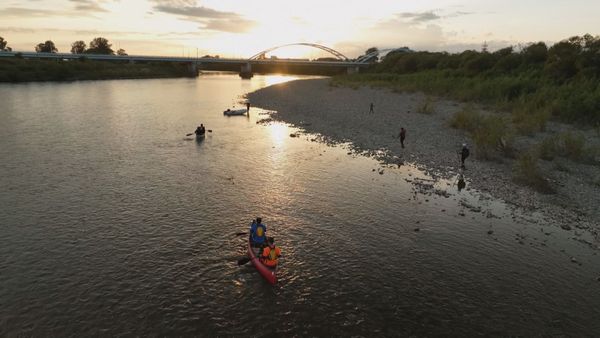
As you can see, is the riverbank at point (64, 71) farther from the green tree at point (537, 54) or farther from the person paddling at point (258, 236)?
the green tree at point (537, 54)

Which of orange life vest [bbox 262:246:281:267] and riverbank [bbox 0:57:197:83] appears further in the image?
riverbank [bbox 0:57:197:83]

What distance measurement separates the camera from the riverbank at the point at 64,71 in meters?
116

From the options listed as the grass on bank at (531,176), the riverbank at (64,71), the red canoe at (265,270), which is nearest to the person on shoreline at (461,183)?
the grass on bank at (531,176)

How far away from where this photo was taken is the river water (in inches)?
566

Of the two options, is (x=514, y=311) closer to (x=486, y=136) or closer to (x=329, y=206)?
(x=329, y=206)

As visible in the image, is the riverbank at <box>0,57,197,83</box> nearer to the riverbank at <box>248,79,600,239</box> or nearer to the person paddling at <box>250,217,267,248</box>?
the riverbank at <box>248,79,600,239</box>

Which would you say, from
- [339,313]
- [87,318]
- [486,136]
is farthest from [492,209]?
[87,318]

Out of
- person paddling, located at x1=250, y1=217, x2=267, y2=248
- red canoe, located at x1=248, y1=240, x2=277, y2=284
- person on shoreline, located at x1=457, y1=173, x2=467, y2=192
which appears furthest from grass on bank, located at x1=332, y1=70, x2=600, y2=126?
red canoe, located at x1=248, y1=240, x2=277, y2=284

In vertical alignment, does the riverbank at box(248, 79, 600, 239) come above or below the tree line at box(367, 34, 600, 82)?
below

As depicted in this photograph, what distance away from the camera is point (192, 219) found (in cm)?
2288

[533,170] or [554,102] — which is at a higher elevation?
[554,102]

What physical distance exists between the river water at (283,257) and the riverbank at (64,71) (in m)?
102

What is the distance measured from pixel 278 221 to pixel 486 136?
2208cm

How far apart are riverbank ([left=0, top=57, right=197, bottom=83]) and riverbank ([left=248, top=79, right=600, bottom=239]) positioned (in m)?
92.0
